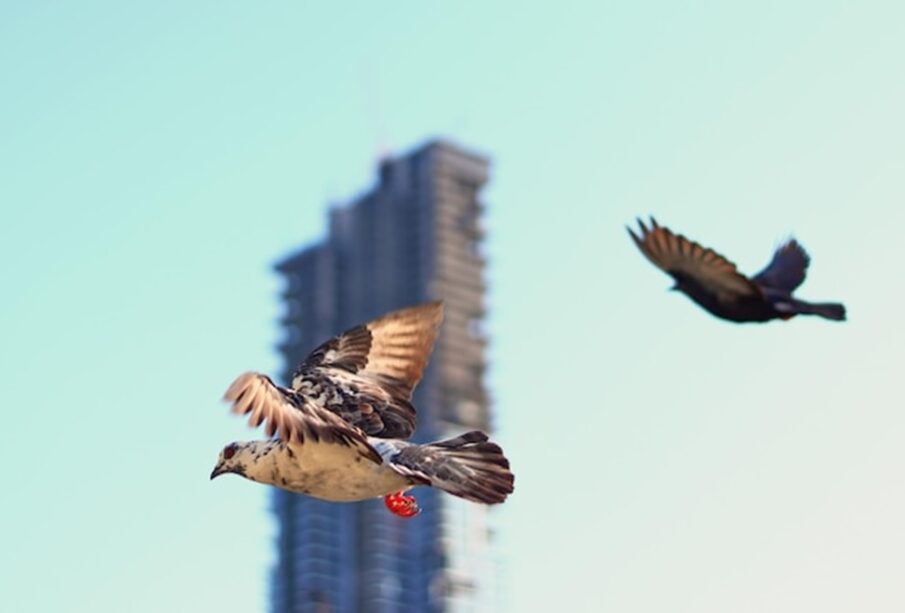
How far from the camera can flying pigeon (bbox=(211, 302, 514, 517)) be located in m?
21.8

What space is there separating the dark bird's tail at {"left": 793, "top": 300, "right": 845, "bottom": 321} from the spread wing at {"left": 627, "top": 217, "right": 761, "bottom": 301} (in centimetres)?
72

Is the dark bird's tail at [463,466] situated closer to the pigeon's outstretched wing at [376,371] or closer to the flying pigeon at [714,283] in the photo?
the pigeon's outstretched wing at [376,371]

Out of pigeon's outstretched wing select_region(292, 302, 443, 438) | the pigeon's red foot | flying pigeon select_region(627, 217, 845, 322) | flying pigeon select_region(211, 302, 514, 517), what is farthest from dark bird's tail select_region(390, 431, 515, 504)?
flying pigeon select_region(627, 217, 845, 322)

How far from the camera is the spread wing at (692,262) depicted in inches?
974

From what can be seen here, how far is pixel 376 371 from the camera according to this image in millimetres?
27078

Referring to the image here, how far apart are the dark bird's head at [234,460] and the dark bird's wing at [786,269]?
689cm

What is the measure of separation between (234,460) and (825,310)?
23.1 feet

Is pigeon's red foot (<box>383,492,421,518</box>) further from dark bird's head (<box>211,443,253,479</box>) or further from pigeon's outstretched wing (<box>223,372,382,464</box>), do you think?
dark bird's head (<box>211,443,253,479</box>)

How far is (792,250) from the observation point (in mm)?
27188

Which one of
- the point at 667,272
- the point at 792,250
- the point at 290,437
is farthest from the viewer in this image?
the point at 792,250

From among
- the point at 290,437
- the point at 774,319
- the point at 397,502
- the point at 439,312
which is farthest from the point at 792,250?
the point at 290,437

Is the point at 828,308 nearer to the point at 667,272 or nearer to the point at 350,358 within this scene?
the point at 667,272

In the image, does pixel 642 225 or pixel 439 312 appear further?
pixel 439 312

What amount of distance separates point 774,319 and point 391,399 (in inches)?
192
